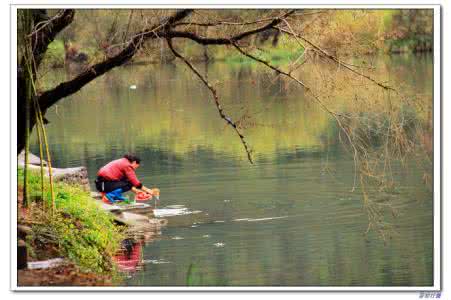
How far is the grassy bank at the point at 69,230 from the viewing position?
12.1 m

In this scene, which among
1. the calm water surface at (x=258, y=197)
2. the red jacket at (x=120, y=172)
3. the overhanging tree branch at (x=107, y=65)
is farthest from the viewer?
the red jacket at (x=120, y=172)

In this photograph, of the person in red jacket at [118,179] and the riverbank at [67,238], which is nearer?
the riverbank at [67,238]

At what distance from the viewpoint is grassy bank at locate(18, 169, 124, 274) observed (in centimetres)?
1210

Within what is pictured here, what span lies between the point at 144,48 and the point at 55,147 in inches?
499

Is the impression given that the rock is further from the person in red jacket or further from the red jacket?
the red jacket

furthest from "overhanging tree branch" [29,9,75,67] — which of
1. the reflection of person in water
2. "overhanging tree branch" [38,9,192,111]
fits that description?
the reflection of person in water

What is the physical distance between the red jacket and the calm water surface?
3.00ft

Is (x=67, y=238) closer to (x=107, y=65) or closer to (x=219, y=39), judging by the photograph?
(x=107, y=65)

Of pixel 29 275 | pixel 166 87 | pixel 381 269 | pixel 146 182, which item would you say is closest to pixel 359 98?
pixel 381 269

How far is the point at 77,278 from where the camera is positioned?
11352 mm

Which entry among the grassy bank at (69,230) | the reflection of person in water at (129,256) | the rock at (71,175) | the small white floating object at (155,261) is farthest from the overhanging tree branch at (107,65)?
the rock at (71,175)

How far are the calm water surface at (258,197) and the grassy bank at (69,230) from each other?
0.50 m

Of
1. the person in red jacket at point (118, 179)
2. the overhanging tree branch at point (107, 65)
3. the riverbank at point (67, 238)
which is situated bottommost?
the riverbank at point (67, 238)

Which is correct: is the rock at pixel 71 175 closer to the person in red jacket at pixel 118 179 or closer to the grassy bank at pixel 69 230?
the person in red jacket at pixel 118 179
